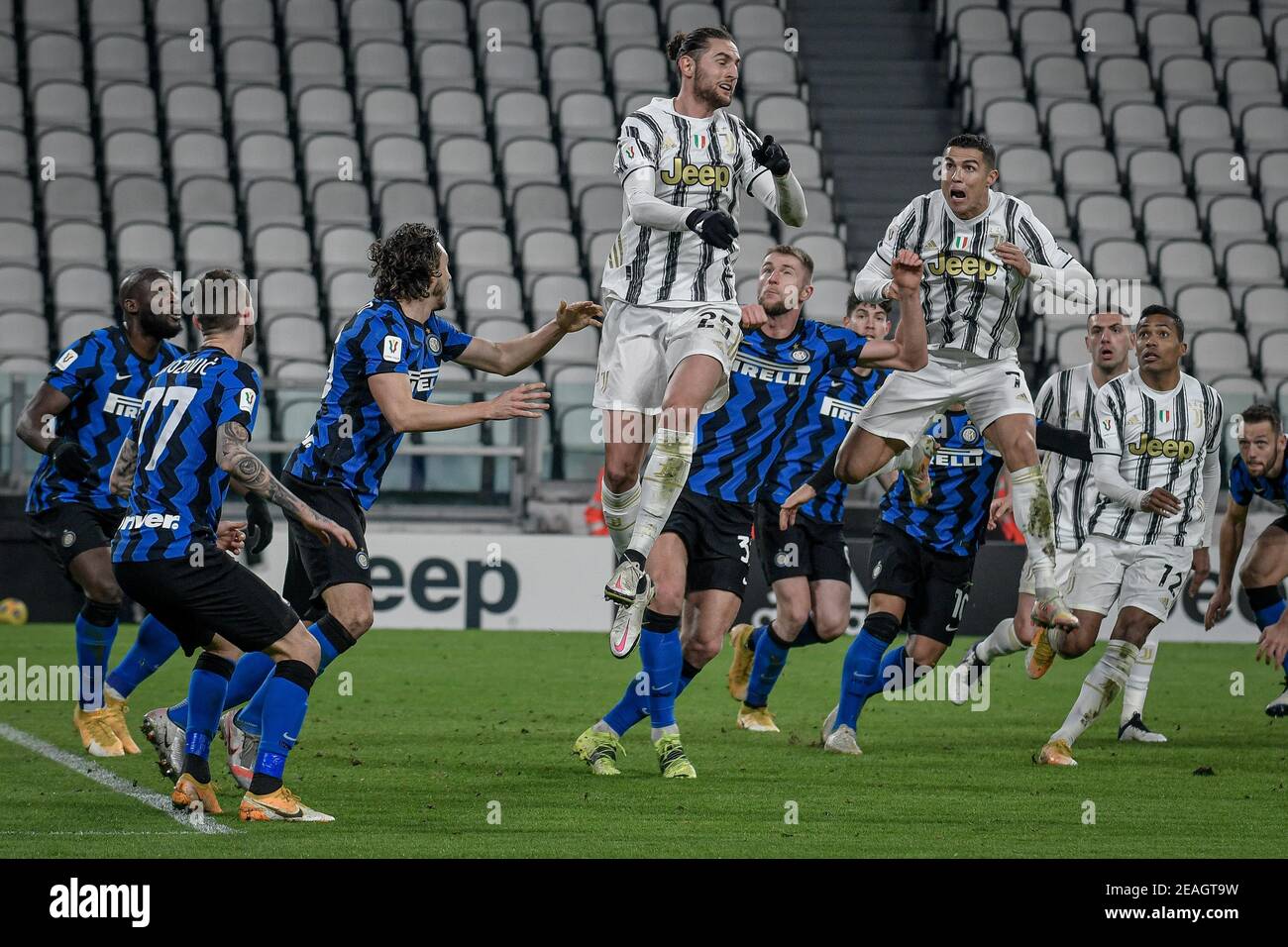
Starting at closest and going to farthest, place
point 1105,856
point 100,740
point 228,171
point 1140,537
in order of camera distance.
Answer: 1. point 1105,856
2. point 100,740
3. point 1140,537
4. point 228,171

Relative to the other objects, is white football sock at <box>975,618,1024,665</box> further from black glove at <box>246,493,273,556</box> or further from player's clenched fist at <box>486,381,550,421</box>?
black glove at <box>246,493,273,556</box>

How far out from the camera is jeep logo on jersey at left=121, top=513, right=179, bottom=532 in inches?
239

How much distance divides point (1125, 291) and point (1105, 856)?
1144 centimetres

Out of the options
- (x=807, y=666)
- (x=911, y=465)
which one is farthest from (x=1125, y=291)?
(x=911, y=465)

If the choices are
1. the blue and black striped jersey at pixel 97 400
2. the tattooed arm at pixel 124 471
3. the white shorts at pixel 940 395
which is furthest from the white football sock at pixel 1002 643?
the tattooed arm at pixel 124 471

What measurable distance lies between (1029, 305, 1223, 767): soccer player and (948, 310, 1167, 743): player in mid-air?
8.2 inches

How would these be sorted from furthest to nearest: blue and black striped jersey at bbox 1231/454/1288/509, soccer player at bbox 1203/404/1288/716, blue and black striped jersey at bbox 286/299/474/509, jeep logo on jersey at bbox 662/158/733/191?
1. blue and black striped jersey at bbox 1231/454/1288/509
2. soccer player at bbox 1203/404/1288/716
3. jeep logo on jersey at bbox 662/158/733/191
4. blue and black striped jersey at bbox 286/299/474/509

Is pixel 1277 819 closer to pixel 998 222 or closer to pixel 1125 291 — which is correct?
pixel 998 222

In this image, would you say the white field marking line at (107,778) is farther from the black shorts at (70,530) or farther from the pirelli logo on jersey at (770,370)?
the pirelli logo on jersey at (770,370)

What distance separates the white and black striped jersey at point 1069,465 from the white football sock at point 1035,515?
1.45 m

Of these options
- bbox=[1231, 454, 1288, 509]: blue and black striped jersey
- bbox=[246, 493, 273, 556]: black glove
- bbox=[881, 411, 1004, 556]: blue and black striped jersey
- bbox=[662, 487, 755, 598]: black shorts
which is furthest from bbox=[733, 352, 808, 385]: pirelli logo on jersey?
bbox=[246, 493, 273, 556]: black glove

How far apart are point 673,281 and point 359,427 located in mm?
1551

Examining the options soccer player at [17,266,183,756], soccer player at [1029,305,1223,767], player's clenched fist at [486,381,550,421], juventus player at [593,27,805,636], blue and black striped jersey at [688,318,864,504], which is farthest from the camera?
soccer player at [1029,305,1223,767]

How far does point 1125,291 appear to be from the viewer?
16266mm
